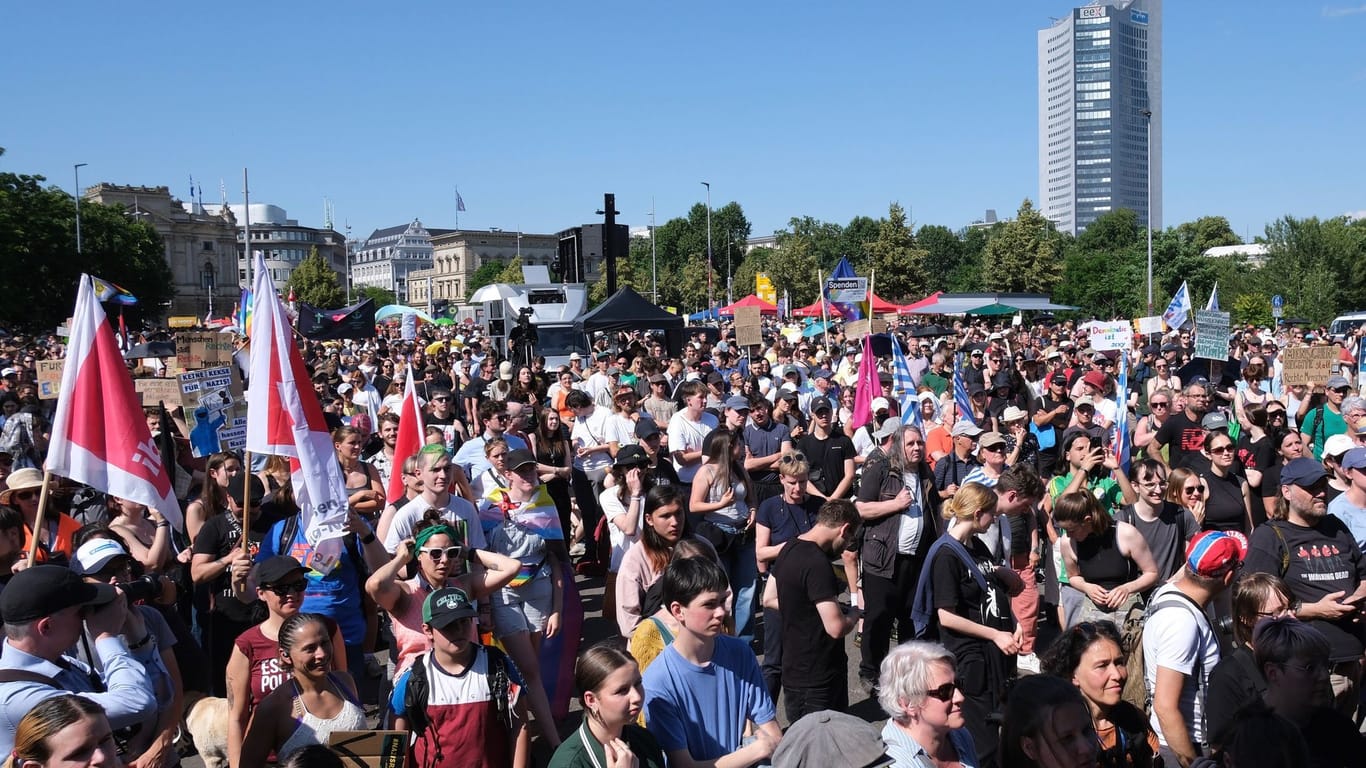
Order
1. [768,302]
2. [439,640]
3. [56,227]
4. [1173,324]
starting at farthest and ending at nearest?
[56,227] → [768,302] → [1173,324] → [439,640]

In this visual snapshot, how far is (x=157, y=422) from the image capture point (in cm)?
966

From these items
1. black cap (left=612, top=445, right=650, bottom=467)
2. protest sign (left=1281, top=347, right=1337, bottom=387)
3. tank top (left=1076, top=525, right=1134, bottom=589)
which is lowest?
tank top (left=1076, top=525, right=1134, bottom=589)

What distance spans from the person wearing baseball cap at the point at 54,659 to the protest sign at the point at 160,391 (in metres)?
5.17

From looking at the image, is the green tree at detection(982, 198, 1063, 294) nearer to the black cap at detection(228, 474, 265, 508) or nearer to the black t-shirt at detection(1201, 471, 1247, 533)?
the black t-shirt at detection(1201, 471, 1247, 533)

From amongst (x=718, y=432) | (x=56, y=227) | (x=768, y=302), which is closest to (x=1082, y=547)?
(x=718, y=432)

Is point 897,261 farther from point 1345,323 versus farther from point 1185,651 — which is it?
point 1185,651

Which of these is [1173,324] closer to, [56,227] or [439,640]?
[439,640]

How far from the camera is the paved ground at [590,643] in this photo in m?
6.02

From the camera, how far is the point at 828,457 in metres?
9.58

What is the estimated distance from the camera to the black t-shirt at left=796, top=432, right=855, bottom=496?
9.52 m

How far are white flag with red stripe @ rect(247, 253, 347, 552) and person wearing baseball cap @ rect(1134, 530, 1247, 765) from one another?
3586mm

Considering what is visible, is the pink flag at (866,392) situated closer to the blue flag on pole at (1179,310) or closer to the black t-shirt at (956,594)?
the black t-shirt at (956,594)

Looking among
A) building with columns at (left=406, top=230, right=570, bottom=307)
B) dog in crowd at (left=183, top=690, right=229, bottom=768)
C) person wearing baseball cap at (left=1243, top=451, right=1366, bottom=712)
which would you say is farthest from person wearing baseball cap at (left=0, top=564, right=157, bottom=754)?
building with columns at (left=406, top=230, right=570, bottom=307)

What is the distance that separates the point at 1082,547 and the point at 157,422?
7.82 metres
